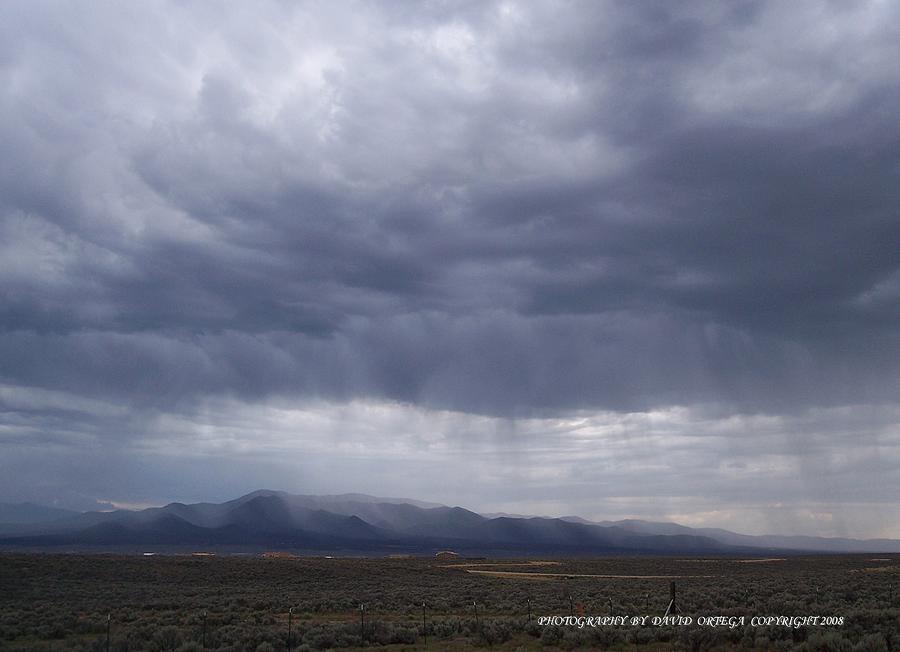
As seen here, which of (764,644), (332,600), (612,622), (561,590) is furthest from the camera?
(561,590)

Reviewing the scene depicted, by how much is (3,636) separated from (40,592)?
2062 centimetres

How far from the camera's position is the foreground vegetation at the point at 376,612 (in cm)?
2552

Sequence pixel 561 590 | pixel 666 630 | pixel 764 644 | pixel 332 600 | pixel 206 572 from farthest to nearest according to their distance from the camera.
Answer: pixel 206 572, pixel 561 590, pixel 332 600, pixel 666 630, pixel 764 644

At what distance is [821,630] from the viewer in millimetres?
25062

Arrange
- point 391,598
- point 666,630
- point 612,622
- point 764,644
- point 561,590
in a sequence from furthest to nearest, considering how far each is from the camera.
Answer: point 561,590 → point 391,598 → point 612,622 → point 666,630 → point 764,644

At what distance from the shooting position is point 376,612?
3791cm

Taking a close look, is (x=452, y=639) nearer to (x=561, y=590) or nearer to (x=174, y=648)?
(x=174, y=648)

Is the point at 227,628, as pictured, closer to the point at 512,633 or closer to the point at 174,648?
the point at 174,648

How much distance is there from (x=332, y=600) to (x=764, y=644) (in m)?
25.7

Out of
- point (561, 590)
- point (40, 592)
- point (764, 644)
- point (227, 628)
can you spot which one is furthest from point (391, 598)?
point (764, 644)

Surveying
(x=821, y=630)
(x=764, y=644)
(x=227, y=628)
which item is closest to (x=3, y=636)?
(x=227, y=628)

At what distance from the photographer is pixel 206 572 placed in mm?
68312

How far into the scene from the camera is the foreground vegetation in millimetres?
25516

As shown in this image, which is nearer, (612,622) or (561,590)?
(612,622)
